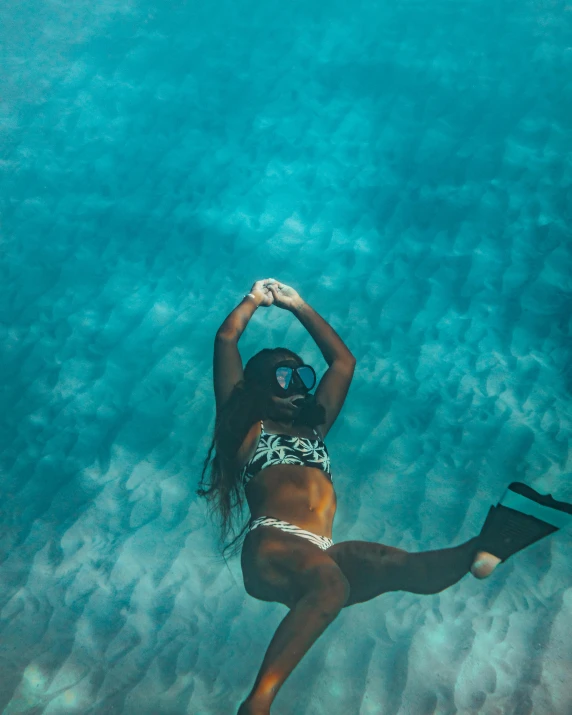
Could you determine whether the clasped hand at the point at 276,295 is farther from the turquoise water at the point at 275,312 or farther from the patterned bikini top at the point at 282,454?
the turquoise water at the point at 275,312

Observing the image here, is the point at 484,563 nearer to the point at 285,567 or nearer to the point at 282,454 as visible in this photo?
the point at 285,567

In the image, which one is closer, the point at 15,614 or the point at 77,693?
the point at 77,693

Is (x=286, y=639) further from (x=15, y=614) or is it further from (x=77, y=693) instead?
(x=15, y=614)

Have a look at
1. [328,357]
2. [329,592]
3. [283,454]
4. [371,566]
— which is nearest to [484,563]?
[371,566]

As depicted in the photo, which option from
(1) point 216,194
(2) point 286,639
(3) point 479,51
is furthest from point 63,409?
(3) point 479,51

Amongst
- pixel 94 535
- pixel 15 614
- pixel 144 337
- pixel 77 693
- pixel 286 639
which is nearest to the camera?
pixel 286 639

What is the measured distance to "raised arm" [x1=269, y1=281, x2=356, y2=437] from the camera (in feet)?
10.3

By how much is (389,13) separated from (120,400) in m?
5.25

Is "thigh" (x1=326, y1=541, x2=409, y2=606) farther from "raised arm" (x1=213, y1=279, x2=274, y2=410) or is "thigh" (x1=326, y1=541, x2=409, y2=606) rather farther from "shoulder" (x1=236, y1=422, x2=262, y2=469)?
"raised arm" (x1=213, y1=279, x2=274, y2=410)

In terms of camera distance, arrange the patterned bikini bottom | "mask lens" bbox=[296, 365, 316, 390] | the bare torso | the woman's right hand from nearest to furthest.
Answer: the patterned bikini bottom, the bare torso, "mask lens" bbox=[296, 365, 316, 390], the woman's right hand

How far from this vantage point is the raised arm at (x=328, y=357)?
3.13m

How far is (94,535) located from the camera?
3.80 meters

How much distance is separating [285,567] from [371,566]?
44 centimetres

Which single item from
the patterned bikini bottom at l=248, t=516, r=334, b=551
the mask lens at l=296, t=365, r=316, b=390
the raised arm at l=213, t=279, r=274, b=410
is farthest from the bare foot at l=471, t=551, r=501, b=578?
the raised arm at l=213, t=279, r=274, b=410
